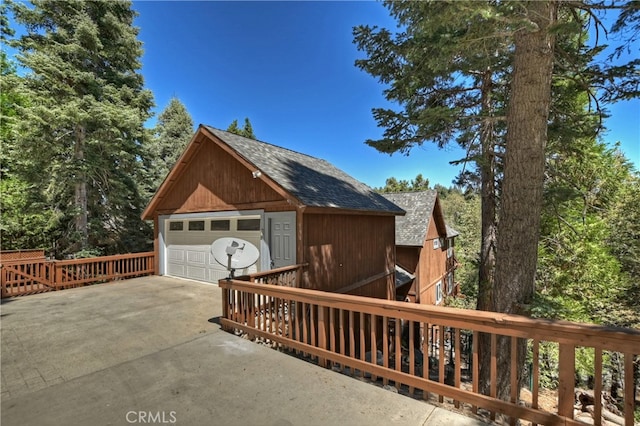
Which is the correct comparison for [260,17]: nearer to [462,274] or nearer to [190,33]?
[190,33]

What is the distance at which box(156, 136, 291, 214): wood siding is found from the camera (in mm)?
7688

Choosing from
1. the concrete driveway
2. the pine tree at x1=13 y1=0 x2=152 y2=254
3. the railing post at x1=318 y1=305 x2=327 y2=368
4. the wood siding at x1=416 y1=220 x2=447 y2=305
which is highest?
the pine tree at x1=13 y1=0 x2=152 y2=254

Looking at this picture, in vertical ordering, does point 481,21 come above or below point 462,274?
above

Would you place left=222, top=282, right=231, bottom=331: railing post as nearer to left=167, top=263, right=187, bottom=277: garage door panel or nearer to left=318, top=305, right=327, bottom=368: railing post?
left=318, top=305, right=327, bottom=368: railing post

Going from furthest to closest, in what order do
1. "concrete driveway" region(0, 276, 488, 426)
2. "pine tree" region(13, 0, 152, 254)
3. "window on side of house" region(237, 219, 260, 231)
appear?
1. "pine tree" region(13, 0, 152, 254)
2. "window on side of house" region(237, 219, 260, 231)
3. "concrete driveway" region(0, 276, 488, 426)

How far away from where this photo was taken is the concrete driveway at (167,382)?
8.60 ft

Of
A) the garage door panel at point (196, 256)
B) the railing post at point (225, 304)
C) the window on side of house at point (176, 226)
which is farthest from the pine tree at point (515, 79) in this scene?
the window on side of house at point (176, 226)

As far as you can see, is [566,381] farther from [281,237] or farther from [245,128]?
[245,128]

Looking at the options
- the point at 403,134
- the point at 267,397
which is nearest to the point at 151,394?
the point at 267,397

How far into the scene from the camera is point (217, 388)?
309cm

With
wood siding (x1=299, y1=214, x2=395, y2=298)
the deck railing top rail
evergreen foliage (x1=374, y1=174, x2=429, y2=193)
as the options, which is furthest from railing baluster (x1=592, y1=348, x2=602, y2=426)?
evergreen foliage (x1=374, y1=174, x2=429, y2=193)

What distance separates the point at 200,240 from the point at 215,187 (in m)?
2.02

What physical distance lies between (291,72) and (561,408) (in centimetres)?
1564

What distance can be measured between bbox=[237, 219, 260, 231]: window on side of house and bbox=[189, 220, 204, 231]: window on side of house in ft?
5.96
